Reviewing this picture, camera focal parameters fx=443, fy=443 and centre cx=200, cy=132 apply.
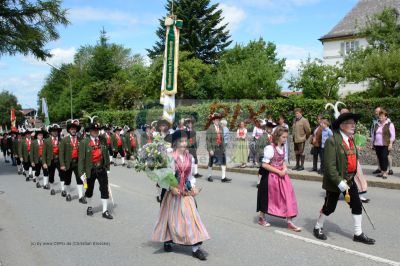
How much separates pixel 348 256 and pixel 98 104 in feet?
177

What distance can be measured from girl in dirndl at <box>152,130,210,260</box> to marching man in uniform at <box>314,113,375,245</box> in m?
1.98

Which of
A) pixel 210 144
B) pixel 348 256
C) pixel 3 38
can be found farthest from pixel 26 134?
pixel 348 256

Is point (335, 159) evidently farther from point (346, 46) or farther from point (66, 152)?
point (346, 46)

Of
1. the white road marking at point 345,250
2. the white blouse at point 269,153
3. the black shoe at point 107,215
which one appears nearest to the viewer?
the white road marking at point 345,250

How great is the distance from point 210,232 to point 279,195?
1.30 m

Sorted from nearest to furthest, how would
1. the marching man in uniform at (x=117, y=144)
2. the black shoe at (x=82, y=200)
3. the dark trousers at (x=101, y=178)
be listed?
1. the dark trousers at (x=101, y=178)
2. the black shoe at (x=82, y=200)
3. the marching man in uniform at (x=117, y=144)

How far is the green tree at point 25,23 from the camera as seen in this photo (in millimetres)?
18281

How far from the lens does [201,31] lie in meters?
52.0

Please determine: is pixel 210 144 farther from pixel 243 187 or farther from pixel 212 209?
pixel 212 209

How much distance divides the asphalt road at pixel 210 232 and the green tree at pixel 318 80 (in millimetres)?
21859

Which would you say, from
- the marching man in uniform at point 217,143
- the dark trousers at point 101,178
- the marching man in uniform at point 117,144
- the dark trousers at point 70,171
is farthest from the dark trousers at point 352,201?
the marching man in uniform at point 117,144

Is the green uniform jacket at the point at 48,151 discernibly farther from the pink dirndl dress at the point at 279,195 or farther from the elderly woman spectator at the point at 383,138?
the elderly woman spectator at the point at 383,138

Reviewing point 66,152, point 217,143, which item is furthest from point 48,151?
point 217,143

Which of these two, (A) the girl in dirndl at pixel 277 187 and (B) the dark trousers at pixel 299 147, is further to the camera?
(B) the dark trousers at pixel 299 147
